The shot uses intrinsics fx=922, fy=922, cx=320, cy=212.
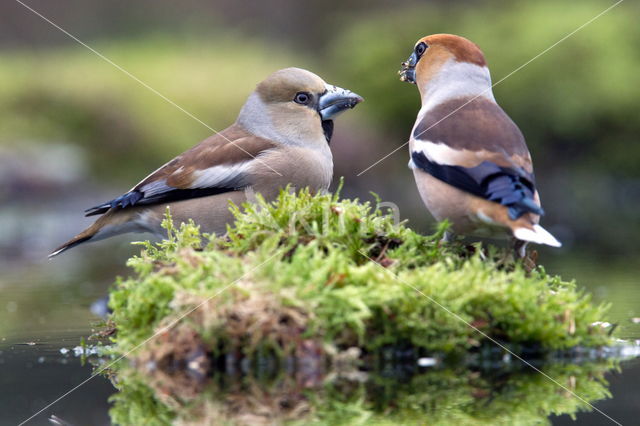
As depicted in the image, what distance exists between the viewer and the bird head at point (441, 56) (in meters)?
7.40

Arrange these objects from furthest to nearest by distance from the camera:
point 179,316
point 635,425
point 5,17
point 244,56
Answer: point 5,17 < point 244,56 < point 179,316 < point 635,425

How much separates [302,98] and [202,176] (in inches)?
42.6

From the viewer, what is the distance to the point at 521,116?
23375 millimetres

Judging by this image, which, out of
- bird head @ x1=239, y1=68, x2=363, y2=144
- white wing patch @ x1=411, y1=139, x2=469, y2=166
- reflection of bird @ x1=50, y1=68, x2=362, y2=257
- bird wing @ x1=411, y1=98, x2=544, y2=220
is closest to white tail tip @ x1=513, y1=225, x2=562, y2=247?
bird wing @ x1=411, y1=98, x2=544, y2=220

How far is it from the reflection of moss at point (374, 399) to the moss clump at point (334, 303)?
0.28m

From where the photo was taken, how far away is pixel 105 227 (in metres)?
7.57

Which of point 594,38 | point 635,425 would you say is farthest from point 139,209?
point 594,38

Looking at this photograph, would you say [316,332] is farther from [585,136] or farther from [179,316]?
[585,136]

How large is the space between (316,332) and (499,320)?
3.34 feet

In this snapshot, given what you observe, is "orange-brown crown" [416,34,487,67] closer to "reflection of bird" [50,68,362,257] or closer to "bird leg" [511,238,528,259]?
"reflection of bird" [50,68,362,257]

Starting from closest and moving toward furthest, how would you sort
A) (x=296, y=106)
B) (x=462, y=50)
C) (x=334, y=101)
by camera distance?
(x=462, y=50) → (x=334, y=101) → (x=296, y=106)

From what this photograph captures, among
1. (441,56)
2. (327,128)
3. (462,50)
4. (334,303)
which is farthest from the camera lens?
(327,128)

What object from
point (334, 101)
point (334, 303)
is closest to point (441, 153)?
point (334, 101)

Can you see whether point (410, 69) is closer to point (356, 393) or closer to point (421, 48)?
point (421, 48)
